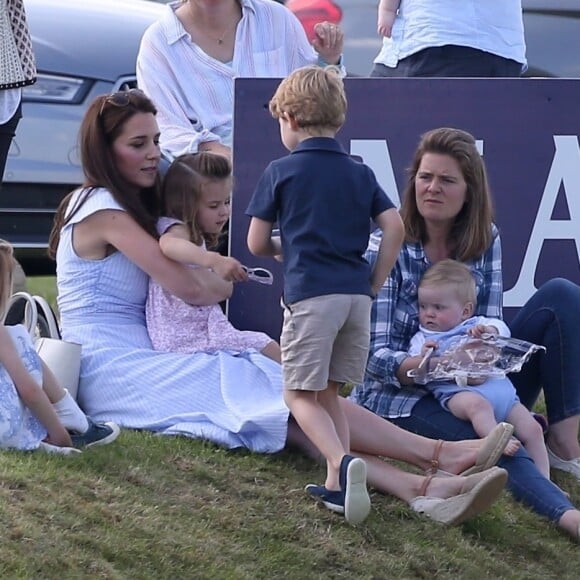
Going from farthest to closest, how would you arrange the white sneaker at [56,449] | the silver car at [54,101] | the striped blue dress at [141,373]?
the silver car at [54,101]
the striped blue dress at [141,373]
the white sneaker at [56,449]

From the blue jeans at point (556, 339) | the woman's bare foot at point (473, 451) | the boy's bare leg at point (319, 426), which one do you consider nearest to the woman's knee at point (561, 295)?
the blue jeans at point (556, 339)

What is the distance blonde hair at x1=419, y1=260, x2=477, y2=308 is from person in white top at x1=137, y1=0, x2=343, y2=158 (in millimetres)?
1016

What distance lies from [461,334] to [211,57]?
1.56 metres

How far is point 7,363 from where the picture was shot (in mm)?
4223

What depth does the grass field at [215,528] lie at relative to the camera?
3.66m

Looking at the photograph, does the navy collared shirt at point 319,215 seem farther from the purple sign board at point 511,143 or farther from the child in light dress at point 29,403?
the purple sign board at point 511,143

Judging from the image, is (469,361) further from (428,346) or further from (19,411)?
(19,411)

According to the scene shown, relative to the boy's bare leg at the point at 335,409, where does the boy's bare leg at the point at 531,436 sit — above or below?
below

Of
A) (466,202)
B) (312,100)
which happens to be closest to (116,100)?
(312,100)

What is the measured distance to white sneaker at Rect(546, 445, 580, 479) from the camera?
5039mm

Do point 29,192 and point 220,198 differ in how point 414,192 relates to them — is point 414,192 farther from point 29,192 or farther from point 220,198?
point 29,192

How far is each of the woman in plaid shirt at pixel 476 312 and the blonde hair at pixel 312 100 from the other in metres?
0.70

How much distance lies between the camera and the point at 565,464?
5.05 m

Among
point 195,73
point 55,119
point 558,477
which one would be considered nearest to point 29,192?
point 55,119
